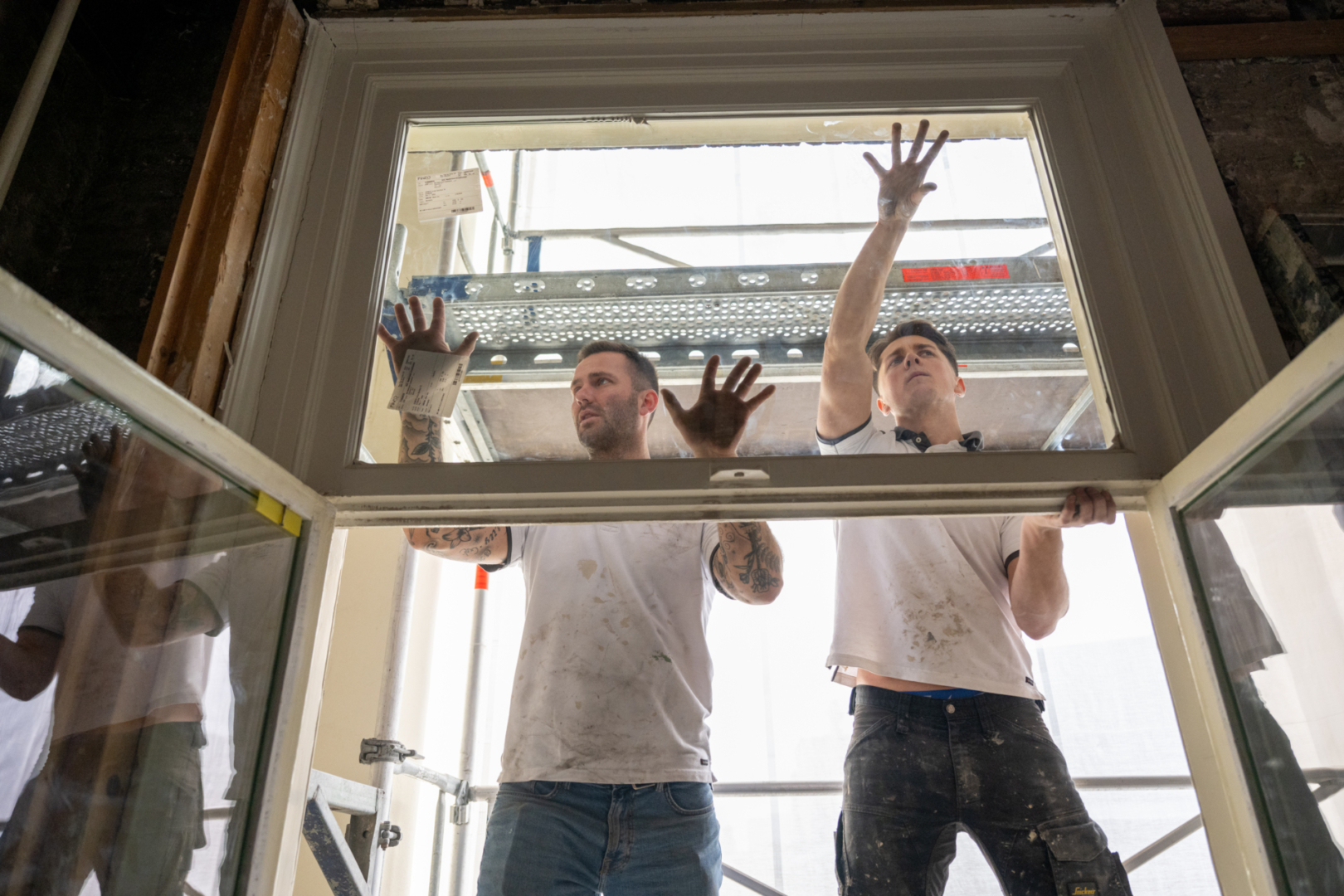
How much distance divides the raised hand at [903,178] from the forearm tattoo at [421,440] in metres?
0.76

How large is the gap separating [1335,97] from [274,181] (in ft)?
5.35

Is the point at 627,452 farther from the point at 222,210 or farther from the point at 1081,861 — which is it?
the point at 1081,861

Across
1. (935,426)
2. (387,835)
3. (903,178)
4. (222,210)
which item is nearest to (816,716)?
(387,835)

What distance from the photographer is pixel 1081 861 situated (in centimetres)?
132

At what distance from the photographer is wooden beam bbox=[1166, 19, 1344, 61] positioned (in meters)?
1.33

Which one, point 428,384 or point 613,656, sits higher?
point 428,384

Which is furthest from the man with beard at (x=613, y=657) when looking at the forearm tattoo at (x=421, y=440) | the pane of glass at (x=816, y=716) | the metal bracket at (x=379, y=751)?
the pane of glass at (x=816, y=716)

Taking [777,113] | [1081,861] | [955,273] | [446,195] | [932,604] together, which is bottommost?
[1081,861]

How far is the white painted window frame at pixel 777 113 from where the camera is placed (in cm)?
110

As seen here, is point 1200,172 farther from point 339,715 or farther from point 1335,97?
point 339,715

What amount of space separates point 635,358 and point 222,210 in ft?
2.03

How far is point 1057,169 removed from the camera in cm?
130

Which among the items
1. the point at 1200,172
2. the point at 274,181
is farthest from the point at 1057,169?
the point at 274,181

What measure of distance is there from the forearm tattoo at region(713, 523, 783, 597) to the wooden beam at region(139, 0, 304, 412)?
941 millimetres
